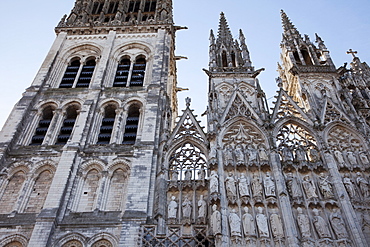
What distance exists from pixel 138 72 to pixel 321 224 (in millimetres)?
12840

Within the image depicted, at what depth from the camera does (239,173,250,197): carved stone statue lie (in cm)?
1381

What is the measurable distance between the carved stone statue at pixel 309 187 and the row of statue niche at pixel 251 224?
1.44 m

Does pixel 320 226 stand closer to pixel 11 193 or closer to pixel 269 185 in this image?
pixel 269 185

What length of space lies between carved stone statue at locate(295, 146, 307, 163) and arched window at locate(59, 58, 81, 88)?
1193cm

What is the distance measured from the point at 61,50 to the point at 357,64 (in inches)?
716

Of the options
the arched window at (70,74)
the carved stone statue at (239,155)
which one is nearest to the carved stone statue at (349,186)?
the carved stone statue at (239,155)

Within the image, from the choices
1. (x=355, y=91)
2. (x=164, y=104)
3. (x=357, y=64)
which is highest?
(x=357, y=64)

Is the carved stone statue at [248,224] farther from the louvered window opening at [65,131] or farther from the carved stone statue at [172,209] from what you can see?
the louvered window opening at [65,131]

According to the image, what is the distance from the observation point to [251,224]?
42.4 feet

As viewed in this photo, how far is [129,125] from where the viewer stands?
1831 centimetres

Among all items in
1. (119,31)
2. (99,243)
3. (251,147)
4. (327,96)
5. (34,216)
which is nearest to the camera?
(99,243)

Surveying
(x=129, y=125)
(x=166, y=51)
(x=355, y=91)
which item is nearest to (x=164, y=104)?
(x=129, y=125)

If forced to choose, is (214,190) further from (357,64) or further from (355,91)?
(357,64)

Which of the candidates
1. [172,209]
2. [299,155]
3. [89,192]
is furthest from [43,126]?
[299,155]
